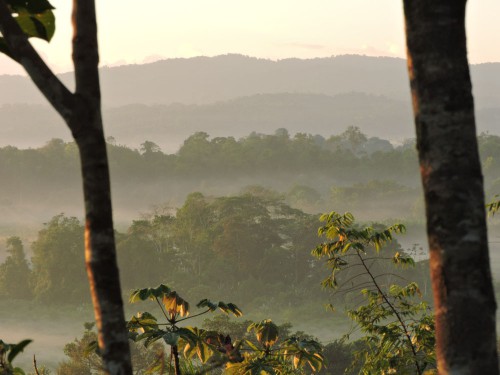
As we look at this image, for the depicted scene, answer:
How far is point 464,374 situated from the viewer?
213 cm

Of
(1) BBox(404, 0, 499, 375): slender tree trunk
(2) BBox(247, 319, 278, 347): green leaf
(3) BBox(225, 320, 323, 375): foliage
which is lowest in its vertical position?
(3) BBox(225, 320, 323, 375): foliage

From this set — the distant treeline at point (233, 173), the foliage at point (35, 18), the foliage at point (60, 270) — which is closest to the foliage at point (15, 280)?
the foliage at point (60, 270)

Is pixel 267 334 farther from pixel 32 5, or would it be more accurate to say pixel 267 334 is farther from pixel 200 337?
pixel 32 5

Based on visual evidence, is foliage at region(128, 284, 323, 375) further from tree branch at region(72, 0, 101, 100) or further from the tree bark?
tree branch at region(72, 0, 101, 100)

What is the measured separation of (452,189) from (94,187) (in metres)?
1.26

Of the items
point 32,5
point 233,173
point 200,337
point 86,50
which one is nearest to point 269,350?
point 200,337

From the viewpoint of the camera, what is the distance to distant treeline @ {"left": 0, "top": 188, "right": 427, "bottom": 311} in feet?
146

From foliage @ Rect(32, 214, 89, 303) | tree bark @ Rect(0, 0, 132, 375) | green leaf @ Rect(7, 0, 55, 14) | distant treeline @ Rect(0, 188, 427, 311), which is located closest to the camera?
tree bark @ Rect(0, 0, 132, 375)

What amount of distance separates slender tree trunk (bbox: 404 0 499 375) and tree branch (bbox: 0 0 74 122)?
1269mm

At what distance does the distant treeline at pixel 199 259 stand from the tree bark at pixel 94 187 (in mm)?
41104

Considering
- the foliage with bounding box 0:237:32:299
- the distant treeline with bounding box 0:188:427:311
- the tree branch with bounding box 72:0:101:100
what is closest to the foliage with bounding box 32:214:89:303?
the distant treeline with bounding box 0:188:427:311

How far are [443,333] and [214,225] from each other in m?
45.1

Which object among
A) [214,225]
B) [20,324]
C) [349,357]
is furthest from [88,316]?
[349,357]

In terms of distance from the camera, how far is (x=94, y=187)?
2621 millimetres
